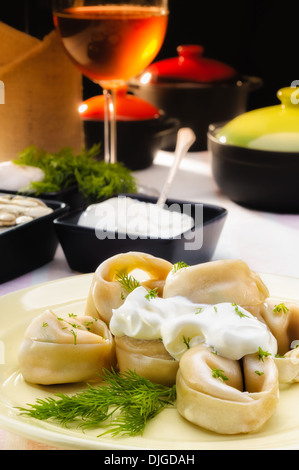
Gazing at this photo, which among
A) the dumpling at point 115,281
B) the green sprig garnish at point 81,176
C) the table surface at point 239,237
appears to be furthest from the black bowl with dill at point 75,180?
the dumpling at point 115,281

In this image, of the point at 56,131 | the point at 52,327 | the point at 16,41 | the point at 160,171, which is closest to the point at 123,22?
the point at 16,41

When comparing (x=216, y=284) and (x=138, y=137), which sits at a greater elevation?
(x=216, y=284)

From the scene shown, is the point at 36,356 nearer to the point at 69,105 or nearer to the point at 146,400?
the point at 146,400

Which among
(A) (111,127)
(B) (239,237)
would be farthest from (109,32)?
(B) (239,237)

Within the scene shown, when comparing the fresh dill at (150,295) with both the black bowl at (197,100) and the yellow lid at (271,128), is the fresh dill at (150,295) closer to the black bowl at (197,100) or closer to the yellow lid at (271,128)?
the yellow lid at (271,128)
